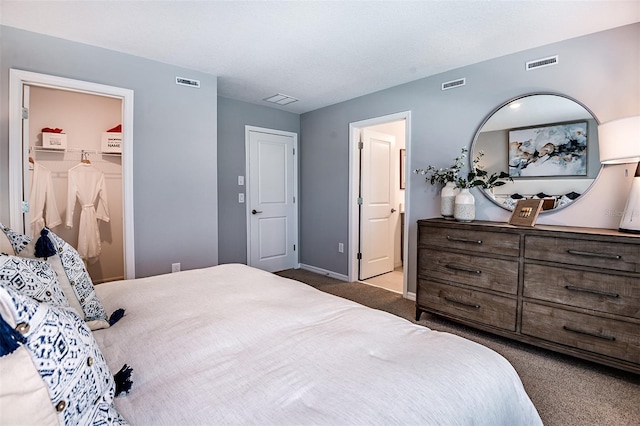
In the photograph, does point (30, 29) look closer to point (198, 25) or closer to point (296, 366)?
point (198, 25)

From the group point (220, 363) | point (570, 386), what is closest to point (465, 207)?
point (570, 386)

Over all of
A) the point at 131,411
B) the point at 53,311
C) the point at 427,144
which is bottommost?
the point at 131,411

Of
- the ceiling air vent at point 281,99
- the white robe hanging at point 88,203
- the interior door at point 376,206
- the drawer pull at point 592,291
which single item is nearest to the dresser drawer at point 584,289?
the drawer pull at point 592,291

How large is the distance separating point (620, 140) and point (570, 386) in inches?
63.7

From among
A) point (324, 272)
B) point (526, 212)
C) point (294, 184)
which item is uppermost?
point (294, 184)

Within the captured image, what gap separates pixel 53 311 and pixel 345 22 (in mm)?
2390

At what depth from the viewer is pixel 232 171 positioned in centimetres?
427

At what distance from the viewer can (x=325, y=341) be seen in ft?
3.70

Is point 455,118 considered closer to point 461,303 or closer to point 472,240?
point 472,240

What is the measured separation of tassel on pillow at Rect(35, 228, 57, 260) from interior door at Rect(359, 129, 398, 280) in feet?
A: 11.4

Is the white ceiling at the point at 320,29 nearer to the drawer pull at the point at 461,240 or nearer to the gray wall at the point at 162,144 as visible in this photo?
the gray wall at the point at 162,144

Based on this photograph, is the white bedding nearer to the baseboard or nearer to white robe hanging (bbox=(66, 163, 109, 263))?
white robe hanging (bbox=(66, 163, 109, 263))

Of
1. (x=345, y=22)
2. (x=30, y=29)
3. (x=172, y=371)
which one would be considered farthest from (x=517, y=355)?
(x=30, y=29)

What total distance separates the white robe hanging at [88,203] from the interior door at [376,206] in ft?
10.7
